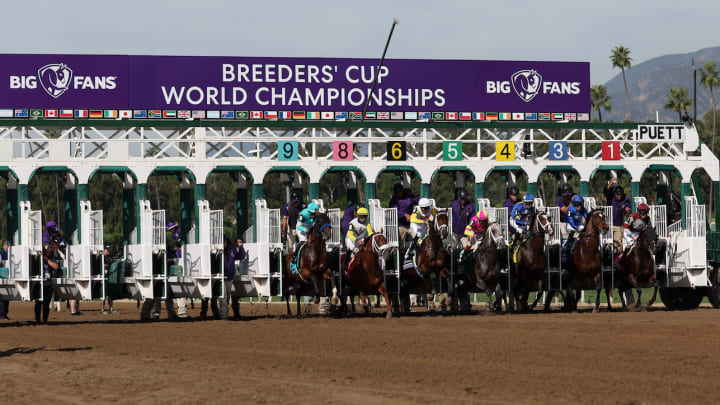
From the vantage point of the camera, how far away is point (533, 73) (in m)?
33.2

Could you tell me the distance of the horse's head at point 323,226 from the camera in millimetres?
21922

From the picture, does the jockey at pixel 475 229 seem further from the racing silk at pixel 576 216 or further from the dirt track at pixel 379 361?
the dirt track at pixel 379 361

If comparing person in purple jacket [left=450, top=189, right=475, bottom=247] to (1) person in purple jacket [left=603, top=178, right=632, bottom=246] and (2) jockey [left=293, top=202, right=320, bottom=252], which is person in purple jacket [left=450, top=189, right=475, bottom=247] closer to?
(2) jockey [left=293, top=202, right=320, bottom=252]

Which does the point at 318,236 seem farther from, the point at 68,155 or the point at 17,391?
the point at 17,391

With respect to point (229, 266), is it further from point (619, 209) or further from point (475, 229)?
point (619, 209)

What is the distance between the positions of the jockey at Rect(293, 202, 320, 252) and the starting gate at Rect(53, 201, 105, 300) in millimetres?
3690

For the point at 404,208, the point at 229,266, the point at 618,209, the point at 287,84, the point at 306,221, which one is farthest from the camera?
the point at 287,84

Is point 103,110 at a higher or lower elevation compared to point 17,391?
higher

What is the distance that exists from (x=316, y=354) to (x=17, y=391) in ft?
13.9

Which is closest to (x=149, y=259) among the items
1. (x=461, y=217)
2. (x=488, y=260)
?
(x=461, y=217)

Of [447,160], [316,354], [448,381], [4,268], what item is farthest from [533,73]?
[448,381]

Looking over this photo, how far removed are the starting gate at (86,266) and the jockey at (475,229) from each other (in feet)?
22.4

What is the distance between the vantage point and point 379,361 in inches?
555

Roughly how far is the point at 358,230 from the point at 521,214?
9.97 ft
